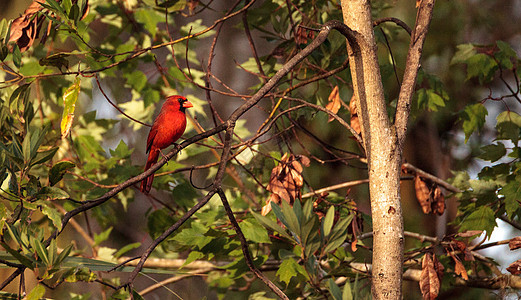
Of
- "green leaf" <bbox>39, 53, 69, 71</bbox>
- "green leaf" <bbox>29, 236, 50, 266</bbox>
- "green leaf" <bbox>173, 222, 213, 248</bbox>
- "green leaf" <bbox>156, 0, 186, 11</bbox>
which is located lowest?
"green leaf" <bbox>29, 236, 50, 266</bbox>

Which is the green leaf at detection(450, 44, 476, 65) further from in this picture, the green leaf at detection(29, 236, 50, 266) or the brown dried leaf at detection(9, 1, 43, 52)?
the green leaf at detection(29, 236, 50, 266)

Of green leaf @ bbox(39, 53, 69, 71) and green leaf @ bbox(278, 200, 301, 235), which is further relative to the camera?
green leaf @ bbox(39, 53, 69, 71)

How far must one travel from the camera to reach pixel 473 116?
8.66 ft

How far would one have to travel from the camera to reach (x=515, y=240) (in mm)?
1819

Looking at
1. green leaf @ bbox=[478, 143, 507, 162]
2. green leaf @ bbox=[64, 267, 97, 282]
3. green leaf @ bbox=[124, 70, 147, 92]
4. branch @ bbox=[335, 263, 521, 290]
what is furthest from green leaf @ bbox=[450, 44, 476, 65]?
green leaf @ bbox=[64, 267, 97, 282]

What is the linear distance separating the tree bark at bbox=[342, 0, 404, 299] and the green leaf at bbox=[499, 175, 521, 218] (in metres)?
0.93

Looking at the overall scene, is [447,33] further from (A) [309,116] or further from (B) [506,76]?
(A) [309,116]

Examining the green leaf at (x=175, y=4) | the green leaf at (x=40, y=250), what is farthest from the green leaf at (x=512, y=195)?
the green leaf at (x=40, y=250)

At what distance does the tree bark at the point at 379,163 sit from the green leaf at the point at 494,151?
115 centimetres

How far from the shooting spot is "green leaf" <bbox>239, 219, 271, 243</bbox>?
6.99ft

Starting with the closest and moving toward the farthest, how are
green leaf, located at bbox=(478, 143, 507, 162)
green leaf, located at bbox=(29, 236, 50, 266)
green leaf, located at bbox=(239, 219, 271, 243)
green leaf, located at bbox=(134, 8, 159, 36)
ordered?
1. green leaf, located at bbox=(29, 236, 50, 266)
2. green leaf, located at bbox=(239, 219, 271, 243)
3. green leaf, located at bbox=(478, 143, 507, 162)
4. green leaf, located at bbox=(134, 8, 159, 36)

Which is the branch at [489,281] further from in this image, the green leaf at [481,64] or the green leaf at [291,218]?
the green leaf at [291,218]

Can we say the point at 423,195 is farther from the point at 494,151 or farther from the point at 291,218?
the point at 291,218

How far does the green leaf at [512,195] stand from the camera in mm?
A: 2122
